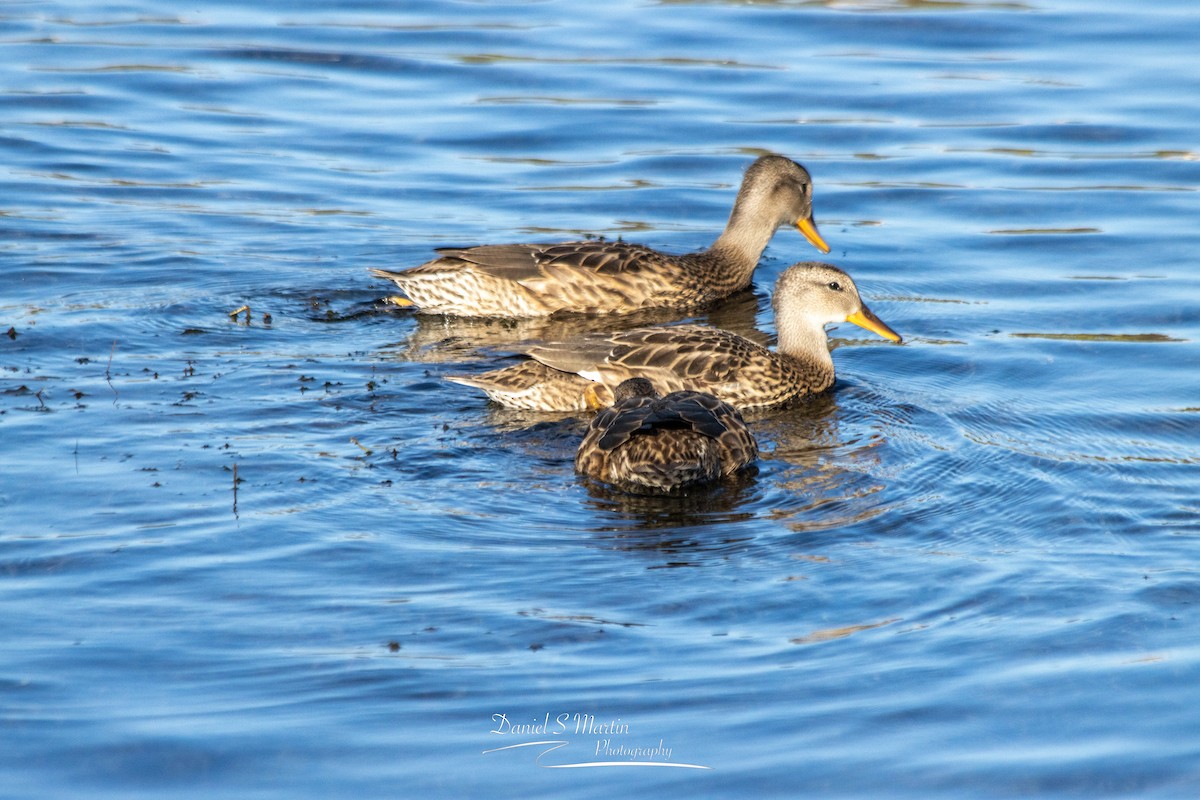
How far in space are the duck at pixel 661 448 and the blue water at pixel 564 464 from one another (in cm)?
16

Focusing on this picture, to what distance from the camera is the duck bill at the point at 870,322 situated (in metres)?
10.9

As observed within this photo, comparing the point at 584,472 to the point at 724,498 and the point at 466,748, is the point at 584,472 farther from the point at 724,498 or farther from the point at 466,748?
the point at 466,748

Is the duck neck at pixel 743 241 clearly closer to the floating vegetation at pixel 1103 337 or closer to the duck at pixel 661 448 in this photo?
the floating vegetation at pixel 1103 337

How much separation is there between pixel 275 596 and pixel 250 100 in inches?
449

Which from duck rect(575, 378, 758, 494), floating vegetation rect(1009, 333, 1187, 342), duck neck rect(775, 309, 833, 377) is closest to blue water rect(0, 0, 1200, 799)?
floating vegetation rect(1009, 333, 1187, 342)

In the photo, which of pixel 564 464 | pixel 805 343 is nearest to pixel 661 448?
pixel 564 464

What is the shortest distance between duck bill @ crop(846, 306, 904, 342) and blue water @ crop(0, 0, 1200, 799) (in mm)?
231

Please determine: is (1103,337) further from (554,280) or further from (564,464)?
(564,464)

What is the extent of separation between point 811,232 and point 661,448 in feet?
18.1

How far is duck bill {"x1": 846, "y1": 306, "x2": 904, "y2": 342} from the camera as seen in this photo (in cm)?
1093

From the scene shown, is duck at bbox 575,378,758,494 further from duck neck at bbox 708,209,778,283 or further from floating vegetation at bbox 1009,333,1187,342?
duck neck at bbox 708,209,778,283

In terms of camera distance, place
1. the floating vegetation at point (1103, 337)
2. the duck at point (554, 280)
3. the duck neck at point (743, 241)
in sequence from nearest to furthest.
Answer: the floating vegetation at point (1103, 337)
the duck at point (554, 280)
the duck neck at point (743, 241)

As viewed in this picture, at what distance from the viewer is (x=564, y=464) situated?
9.01m

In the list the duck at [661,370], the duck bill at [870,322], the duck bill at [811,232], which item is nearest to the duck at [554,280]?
the duck bill at [811,232]
